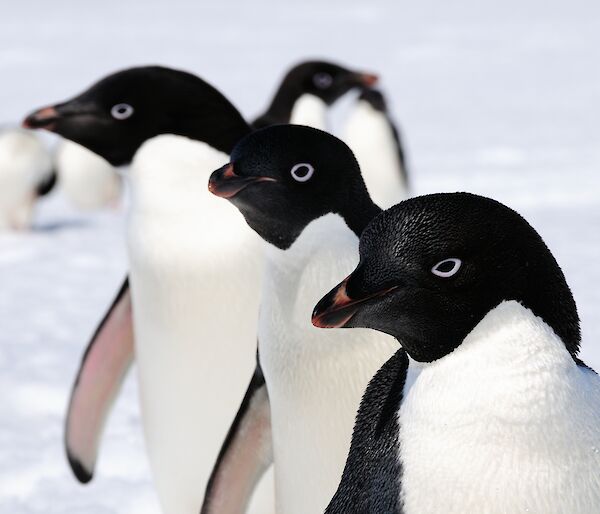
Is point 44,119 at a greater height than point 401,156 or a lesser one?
greater

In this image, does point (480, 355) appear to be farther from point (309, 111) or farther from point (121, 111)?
point (309, 111)

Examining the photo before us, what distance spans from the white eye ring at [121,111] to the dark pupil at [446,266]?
1.23 meters

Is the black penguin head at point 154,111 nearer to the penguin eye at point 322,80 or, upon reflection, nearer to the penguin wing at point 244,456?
the penguin wing at point 244,456

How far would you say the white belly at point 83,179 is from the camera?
805 centimetres

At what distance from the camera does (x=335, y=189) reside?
187 cm

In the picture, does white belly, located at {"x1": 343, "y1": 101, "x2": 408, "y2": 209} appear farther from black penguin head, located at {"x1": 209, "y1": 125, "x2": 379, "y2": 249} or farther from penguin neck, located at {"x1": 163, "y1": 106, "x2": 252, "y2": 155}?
black penguin head, located at {"x1": 209, "y1": 125, "x2": 379, "y2": 249}

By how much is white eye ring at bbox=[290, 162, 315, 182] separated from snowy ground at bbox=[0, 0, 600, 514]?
1251 mm

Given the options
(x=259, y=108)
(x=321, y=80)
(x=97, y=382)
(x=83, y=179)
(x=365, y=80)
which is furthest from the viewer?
(x=259, y=108)

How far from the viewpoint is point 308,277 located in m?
1.87

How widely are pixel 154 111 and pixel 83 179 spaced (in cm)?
580

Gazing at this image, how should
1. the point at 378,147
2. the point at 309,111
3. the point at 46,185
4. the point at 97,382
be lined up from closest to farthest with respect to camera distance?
the point at 97,382
the point at 378,147
the point at 309,111
the point at 46,185

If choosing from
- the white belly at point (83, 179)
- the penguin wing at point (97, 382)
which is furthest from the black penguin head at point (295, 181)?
the white belly at point (83, 179)

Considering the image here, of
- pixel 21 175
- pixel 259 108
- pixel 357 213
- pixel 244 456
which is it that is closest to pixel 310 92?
pixel 21 175

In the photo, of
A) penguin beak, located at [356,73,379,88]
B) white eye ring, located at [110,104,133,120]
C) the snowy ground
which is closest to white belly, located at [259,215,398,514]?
white eye ring, located at [110,104,133,120]
